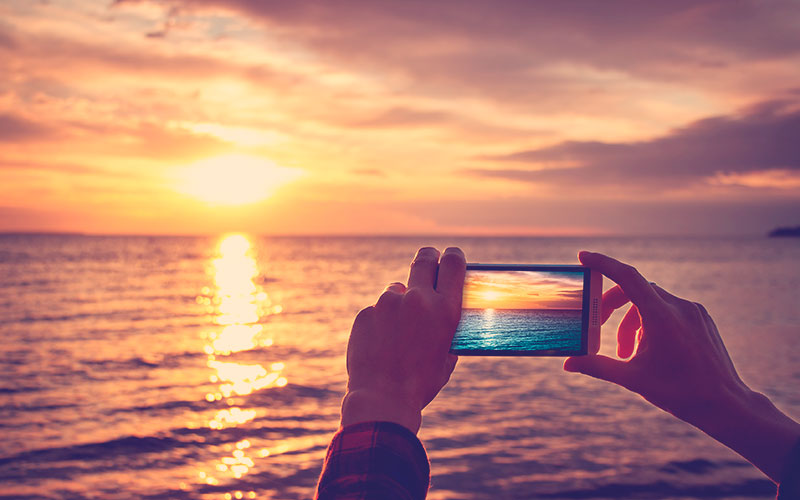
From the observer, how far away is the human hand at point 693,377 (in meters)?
1.47

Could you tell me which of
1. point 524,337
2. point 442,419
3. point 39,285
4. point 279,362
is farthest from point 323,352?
point 39,285

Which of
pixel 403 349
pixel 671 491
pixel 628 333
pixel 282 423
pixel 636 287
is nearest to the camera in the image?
pixel 403 349

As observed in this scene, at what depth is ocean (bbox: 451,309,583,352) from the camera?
197 cm

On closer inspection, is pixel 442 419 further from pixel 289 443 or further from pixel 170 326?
pixel 170 326

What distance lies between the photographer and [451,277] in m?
1.42

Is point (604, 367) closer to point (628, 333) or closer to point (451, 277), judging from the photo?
point (628, 333)

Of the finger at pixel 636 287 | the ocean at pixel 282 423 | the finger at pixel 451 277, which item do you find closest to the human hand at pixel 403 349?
the finger at pixel 451 277

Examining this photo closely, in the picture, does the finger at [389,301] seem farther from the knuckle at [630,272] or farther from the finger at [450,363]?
the knuckle at [630,272]

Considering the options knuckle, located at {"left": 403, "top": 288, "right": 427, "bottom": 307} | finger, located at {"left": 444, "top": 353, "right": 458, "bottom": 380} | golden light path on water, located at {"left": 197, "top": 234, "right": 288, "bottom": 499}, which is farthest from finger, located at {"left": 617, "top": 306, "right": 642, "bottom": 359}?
golden light path on water, located at {"left": 197, "top": 234, "right": 288, "bottom": 499}

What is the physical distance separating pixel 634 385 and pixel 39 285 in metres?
52.5

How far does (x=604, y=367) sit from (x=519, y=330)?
48 cm

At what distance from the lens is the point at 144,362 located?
16.9 m

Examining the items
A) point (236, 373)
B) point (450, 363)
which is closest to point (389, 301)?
point (450, 363)

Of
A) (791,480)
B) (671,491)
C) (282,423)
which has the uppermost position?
(791,480)
